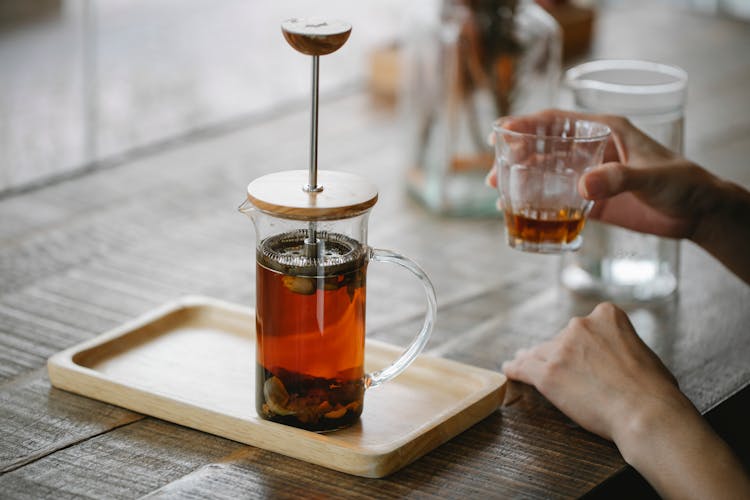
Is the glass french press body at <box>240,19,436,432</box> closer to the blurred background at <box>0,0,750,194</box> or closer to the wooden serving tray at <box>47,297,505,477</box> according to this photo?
the wooden serving tray at <box>47,297,505,477</box>

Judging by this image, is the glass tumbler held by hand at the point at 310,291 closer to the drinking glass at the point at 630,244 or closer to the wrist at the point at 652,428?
the wrist at the point at 652,428

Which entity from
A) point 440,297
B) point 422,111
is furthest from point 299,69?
point 440,297

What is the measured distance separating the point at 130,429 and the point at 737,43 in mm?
1998

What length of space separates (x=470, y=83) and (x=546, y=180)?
21.4 inches

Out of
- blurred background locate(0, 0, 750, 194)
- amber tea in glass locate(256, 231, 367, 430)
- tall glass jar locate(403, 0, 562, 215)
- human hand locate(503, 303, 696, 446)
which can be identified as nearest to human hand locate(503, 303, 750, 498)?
human hand locate(503, 303, 696, 446)

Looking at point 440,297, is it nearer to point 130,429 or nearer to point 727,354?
point 727,354

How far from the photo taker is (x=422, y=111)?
1814 mm

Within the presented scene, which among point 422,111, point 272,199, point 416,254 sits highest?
point 272,199

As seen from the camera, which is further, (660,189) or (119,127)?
(119,127)

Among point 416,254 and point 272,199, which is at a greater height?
point 272,199

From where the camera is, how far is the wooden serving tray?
41.0 inches

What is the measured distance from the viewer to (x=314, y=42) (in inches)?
38.4

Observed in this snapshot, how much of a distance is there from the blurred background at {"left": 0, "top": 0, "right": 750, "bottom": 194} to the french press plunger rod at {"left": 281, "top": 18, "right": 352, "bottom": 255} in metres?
0.82

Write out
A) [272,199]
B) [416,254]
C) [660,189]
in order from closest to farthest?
[272,199] < [660,189] < [416,254]
